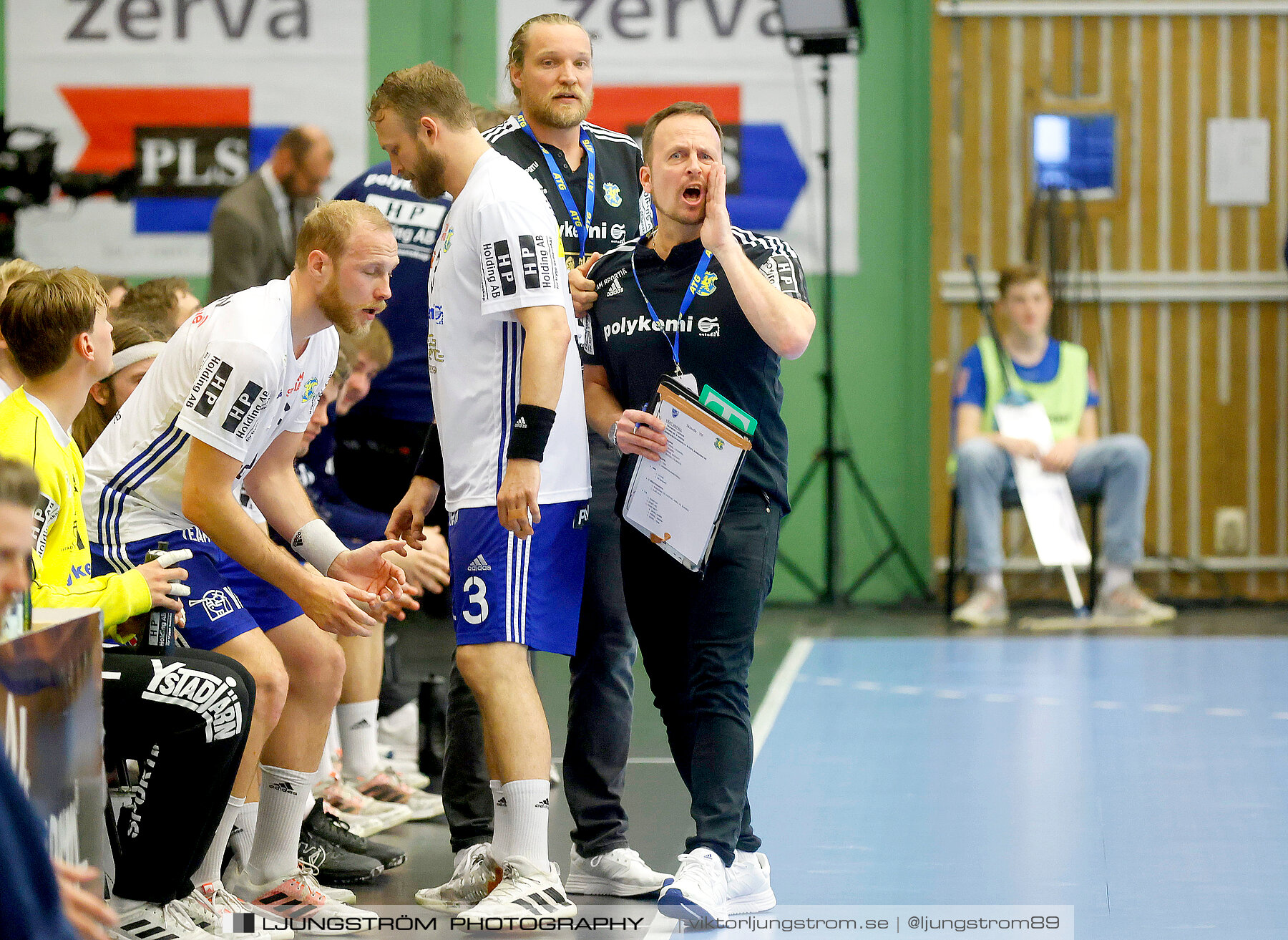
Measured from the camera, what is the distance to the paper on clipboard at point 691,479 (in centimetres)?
316

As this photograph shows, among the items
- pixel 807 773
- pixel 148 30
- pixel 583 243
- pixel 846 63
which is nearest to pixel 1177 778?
pixel 807 773

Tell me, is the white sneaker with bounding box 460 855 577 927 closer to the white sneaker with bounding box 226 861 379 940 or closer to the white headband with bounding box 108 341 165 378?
the white sneaker with bounding box 226 861 379 940

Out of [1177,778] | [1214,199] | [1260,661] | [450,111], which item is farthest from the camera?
[1214,199]

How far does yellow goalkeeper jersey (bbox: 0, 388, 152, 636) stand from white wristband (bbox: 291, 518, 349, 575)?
0.59 m

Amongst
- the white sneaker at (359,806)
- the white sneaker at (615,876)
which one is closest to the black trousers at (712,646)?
the white sneaker at (615,876)

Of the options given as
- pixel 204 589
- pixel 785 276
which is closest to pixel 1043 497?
pixel 785 276

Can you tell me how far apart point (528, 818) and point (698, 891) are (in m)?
0.38

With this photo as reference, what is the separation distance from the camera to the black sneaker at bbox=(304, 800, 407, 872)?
3.61 metres

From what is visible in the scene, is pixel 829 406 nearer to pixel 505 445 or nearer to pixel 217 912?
pixel 505 445

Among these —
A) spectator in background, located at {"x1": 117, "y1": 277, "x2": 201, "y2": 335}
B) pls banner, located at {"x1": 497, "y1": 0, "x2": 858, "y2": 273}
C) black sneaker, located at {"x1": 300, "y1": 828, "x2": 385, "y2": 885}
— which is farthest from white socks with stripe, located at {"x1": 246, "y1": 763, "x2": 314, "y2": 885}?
pls banner, located at {"x1": 497, "y1": 0, "x2": 858, "y2": 273}

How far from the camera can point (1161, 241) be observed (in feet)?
28.2

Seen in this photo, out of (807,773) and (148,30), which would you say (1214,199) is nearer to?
(807,773)

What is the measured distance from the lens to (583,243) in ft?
12.3

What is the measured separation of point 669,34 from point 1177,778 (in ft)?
19.3
